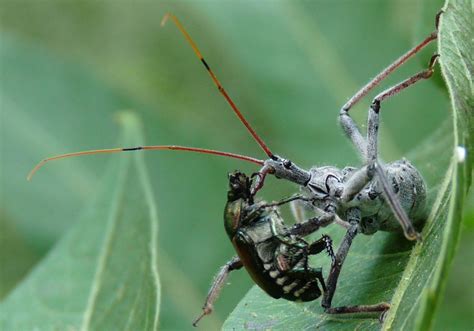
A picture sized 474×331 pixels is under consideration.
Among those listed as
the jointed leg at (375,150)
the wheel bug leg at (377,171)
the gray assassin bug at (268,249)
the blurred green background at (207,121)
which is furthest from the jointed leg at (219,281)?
the blurred green background at (207,121)

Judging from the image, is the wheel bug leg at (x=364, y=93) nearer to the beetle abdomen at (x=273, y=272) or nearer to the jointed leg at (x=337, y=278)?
the jointed leg at (x=337, y=278)

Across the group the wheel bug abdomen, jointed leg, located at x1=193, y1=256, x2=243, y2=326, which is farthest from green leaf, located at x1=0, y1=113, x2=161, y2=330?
the wheel bug abdomen

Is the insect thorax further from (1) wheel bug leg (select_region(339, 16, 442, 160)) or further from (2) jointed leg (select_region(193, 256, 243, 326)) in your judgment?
(2) jointed leg (select_region(193, 256, 243, 326))

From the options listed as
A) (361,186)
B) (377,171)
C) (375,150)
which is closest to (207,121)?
(375,150)

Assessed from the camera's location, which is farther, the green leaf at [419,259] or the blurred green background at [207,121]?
the blurred green background at [207,121]

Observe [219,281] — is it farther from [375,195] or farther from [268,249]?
[375,195]

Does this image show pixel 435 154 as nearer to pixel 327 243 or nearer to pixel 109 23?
pixel 327 243
